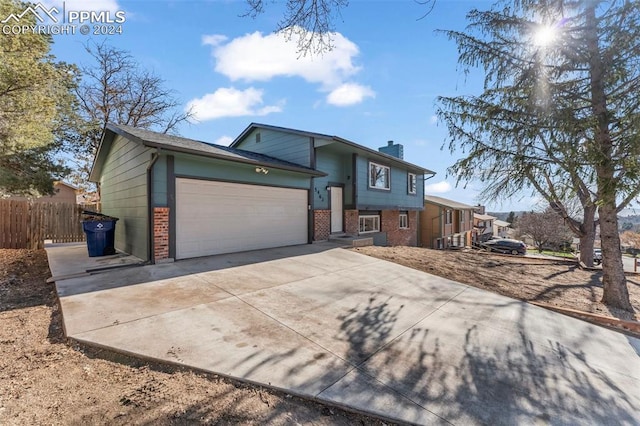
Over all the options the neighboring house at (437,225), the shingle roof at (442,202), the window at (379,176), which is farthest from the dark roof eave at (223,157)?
the shingle roof at (442,202)

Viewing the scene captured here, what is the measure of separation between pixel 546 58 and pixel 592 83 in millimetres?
1027

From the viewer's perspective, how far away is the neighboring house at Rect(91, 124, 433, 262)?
6.96 m

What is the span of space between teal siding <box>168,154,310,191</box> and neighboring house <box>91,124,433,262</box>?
0.03m

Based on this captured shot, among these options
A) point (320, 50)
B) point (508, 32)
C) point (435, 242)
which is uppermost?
point (508, 32)

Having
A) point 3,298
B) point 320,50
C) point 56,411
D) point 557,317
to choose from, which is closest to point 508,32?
point 320,50

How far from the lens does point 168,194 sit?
6.95 metres

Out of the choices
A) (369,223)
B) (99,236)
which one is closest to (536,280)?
(369,223)

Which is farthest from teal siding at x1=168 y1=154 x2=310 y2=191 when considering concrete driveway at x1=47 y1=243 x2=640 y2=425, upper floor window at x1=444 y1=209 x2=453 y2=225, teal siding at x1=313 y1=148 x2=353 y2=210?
upper floor window at x1=444 y1=209 x2=453 y2=225

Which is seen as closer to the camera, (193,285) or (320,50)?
(320,50)

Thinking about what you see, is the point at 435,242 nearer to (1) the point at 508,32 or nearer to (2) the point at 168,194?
(1) the point at 508,32

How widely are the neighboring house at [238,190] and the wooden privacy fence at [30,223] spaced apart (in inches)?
72.5

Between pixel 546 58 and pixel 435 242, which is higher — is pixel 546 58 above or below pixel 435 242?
above

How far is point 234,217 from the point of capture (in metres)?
8.45

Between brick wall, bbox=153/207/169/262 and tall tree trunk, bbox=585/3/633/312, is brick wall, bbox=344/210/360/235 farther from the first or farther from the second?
tall tree trunk, bbox=585/3/633/312
